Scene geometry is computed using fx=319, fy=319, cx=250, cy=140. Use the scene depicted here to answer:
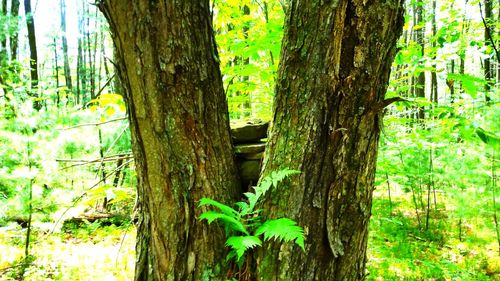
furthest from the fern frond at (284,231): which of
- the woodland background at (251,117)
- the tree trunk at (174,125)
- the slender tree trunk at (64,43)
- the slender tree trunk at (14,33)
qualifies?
the slender tree trunk at (64,43)

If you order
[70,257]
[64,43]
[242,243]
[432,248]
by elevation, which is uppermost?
[64,43]

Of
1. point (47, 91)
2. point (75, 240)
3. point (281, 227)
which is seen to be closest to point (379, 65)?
point (281, 227)

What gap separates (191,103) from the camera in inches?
59.9

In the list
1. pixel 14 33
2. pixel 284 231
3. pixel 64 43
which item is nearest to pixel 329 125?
pixel 284 231

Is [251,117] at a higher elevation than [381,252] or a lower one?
higher

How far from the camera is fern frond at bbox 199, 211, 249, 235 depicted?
134 cm

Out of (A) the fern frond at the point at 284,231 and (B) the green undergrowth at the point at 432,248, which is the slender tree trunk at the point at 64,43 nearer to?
(B) the green undergrowth at the point at 432,248

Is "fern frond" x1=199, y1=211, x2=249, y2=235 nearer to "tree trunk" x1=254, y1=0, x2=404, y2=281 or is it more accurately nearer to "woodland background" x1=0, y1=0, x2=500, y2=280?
"tree trunk" x1=254, y1=0, x2=404, y2=281

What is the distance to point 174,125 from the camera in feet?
4.94

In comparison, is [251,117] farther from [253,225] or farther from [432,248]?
[432,248]

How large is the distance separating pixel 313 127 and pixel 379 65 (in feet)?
1.36

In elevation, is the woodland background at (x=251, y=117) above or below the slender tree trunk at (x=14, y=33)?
below

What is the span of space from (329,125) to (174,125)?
0.73 meters

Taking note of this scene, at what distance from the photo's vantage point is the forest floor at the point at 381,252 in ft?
14.2
